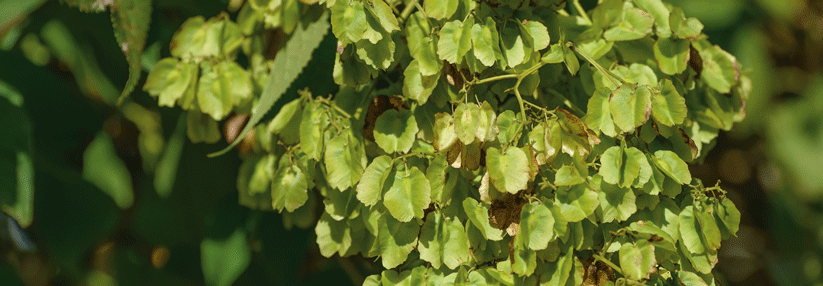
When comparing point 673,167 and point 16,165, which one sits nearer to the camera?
point 673,167

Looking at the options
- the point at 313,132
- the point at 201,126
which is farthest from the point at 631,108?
the point at 201,126

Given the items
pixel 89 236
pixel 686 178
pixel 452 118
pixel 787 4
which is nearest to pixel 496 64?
pixel 452 118

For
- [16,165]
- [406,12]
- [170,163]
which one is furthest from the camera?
[170,163]

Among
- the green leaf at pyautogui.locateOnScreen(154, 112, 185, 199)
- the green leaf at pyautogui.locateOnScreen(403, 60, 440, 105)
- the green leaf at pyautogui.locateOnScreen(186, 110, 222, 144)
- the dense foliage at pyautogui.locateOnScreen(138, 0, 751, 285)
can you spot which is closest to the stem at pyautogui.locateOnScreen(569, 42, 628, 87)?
the dense foliage at pyautogui.locateOnScreen(138, 0, 751, 285)

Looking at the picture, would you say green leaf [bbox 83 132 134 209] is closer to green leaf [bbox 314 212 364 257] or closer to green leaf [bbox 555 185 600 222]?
green leaf [bbox 314 212 364 257]

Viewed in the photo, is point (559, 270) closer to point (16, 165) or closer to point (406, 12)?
point (406, 12)

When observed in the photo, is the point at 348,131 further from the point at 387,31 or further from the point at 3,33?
the point at 3,33
